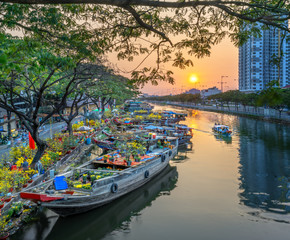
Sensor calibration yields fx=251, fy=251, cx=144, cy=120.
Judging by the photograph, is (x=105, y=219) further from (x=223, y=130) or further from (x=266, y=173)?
(x=223, y=130)

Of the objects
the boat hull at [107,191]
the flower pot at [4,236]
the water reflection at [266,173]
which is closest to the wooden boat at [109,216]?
the boat hull at [107,191]

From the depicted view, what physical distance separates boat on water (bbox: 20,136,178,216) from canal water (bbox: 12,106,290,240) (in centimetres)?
75

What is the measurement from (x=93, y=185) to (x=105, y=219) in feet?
6.26

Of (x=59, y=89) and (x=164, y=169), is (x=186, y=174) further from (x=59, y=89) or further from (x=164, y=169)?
(x=59, y=89)

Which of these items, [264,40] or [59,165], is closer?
[59,165]

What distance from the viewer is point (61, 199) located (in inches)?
415

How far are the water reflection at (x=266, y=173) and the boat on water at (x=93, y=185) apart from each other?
19.9 feet

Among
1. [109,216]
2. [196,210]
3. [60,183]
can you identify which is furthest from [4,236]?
[196,210]

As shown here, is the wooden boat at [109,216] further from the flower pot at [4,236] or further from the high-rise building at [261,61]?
the high-rise building at [261,61]

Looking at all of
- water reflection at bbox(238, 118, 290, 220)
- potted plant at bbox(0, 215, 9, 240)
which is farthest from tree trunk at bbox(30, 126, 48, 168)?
water reflection at bbox(238, 118, 290, 220)

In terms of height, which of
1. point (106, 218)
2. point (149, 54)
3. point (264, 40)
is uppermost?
point (264, 40)

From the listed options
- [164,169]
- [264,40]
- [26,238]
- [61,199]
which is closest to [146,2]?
[61,199]

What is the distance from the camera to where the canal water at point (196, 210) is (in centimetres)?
1087

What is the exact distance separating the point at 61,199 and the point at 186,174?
35.5 ft
